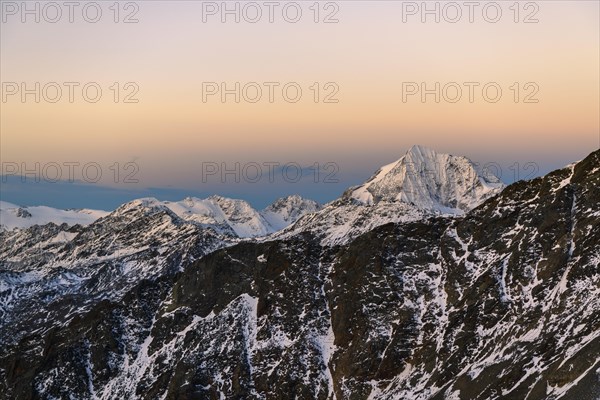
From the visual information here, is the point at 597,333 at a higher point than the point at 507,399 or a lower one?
higher

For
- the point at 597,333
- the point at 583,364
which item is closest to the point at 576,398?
the point at 583,364

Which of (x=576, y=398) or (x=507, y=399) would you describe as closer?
(x=576, y=398)

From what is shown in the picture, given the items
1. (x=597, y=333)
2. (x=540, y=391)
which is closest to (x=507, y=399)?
(x=540, y=391)

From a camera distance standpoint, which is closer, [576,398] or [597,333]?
[576,398]

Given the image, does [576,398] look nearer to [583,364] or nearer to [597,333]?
[583,364]

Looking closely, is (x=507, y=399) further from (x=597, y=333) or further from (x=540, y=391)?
(x=597, y=333)
